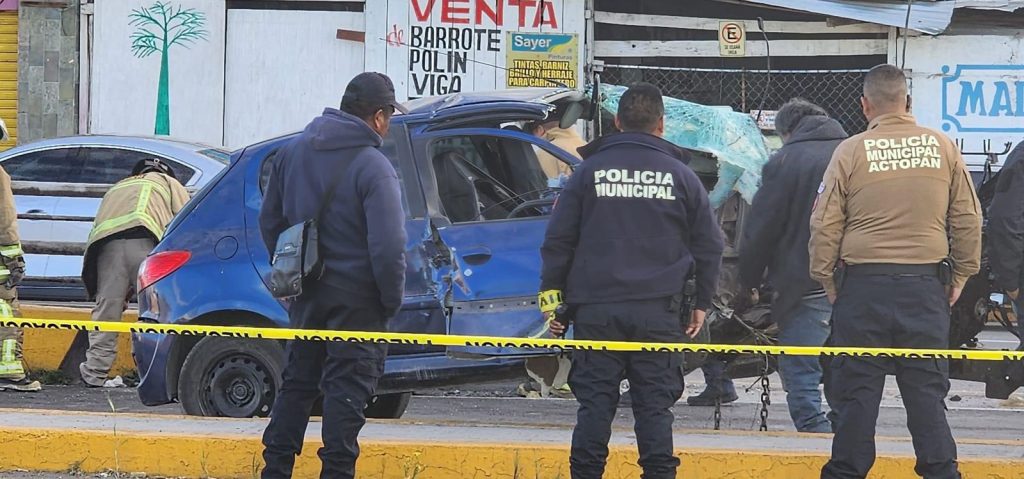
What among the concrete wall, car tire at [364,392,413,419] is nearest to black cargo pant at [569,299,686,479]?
car tire at [364,392,413,419]

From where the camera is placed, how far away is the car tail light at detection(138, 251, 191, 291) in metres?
7.59

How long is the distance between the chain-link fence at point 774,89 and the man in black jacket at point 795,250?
25.6ft

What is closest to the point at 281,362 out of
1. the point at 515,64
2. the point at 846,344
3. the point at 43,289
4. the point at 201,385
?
the point at 201,385

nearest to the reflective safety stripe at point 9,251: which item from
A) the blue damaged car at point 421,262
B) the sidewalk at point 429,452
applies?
the blue damaged car at point 421,262

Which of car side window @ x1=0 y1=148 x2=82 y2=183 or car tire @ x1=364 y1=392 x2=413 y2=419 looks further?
car side window @ x1=0 y1=148 x2=82 y2=183

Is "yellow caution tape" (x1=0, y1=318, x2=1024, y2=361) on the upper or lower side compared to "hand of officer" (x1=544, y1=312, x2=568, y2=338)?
lower

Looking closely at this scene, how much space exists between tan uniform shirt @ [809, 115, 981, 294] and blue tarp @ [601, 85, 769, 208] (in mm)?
2433

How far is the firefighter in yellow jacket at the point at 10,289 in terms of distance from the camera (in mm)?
8852

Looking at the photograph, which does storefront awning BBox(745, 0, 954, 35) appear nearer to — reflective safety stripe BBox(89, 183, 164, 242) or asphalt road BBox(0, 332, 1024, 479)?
asphalt road BBox(0, 332, 1024, 479)

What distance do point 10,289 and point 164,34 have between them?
6969 mm

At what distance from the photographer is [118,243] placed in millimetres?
9656

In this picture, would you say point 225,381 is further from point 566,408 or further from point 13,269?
point 566,408

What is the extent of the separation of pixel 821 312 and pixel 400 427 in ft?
7.11

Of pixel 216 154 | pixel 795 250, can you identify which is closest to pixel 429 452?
pixel 795 250
